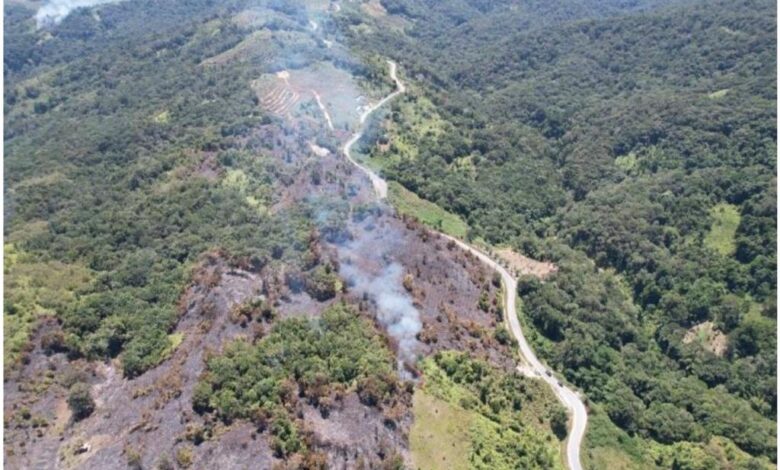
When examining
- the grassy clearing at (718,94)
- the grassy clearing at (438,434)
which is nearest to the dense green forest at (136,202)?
the grassy clearing at (438,434)

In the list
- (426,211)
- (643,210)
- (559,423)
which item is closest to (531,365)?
(559,423)

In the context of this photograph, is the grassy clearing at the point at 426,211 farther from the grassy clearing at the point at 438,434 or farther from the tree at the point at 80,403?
the tree at the point at 80,403

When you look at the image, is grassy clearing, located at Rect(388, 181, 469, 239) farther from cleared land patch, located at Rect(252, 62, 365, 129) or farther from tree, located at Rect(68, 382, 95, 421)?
tree, located at Rect(68, 382, 95, 421)

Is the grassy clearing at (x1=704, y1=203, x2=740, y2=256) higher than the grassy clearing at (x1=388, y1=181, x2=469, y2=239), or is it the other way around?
the grassy clearing at (x1=704, y1=203, x2=740, y2=256)

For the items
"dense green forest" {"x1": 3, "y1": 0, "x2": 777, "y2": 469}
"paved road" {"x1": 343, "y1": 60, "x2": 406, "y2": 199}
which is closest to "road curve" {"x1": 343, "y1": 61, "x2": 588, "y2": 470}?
"paved road" {"x1": 343, "y1": 60, "x2": 406, "y2": 199}

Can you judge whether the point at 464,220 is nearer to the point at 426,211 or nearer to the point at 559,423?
the point at 426,211

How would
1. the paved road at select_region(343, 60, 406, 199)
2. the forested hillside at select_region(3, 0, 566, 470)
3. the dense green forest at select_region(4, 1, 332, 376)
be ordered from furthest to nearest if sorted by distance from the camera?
the paved road at select_region(343, 60, 406, 199) → the dense green forest at select_region(4, 1, 332, 376) → the forested hillside at select_region(3, 0, 566, 470)

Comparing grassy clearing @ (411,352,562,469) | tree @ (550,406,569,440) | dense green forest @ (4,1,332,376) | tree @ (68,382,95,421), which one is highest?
grassy clearing @ (411,352,562,469)
